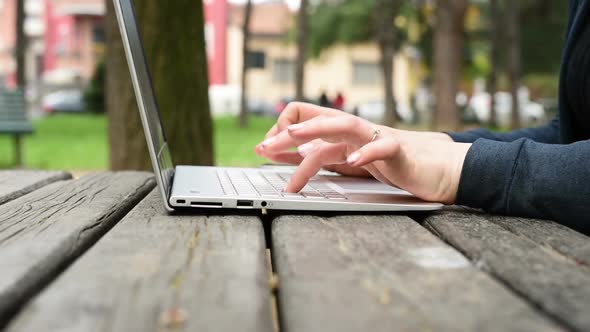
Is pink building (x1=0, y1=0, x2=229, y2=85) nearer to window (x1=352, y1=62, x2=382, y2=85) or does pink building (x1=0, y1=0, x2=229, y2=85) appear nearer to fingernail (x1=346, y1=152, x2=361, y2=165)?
window (x1=352, y1=62, x2=382, y2=85)

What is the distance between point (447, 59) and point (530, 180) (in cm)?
1164

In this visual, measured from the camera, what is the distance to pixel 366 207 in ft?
3.98

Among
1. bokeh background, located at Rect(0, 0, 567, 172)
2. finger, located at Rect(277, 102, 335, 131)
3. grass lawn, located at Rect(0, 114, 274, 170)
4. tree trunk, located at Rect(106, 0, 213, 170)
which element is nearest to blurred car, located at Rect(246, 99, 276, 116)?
bokeh background, located at Rect(0, 0, 567, 172)

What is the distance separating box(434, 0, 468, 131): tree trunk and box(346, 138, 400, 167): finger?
11162mm

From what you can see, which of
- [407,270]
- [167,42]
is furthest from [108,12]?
[407,270]

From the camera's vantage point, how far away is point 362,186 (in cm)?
149

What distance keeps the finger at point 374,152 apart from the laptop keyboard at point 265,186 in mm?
122

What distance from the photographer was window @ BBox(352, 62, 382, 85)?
4172 centimetres

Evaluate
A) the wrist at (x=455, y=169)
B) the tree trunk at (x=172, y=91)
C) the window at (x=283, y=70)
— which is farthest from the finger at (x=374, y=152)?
the window at (x=283, y=70)

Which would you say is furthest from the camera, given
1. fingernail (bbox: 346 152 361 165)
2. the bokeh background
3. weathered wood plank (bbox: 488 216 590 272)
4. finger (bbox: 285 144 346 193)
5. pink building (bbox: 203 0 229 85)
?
pink building (bbox: 203 0 229 85)

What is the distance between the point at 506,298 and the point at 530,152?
0.55m

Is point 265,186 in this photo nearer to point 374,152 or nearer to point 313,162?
point 313,162

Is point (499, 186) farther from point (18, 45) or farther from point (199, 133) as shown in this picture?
point (18, 45)

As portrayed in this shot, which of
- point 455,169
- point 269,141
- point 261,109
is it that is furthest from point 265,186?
point 261,109
